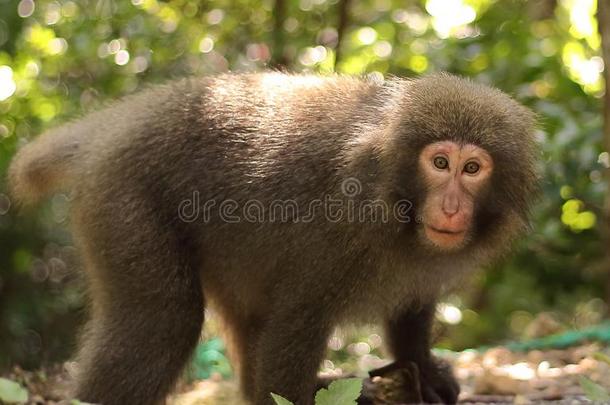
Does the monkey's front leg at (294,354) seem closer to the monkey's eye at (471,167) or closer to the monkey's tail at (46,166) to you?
the monkey's eye at (471,167)

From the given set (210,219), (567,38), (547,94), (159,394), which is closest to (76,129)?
(210,219)

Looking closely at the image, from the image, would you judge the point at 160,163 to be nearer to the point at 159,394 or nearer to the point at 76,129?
the point at 76,129

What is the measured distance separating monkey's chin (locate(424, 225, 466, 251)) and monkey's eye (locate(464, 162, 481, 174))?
32 cm

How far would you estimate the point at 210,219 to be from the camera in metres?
5.33

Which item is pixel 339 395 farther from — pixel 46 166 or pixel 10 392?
pixel 46 166

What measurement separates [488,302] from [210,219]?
6342 mm

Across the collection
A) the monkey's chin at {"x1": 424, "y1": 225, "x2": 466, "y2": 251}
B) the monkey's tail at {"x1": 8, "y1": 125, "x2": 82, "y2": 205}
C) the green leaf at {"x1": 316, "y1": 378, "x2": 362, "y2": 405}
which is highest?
the monkey's tail at {"x1": 8, "y1": 125, "x2": 82, "y2": 205}

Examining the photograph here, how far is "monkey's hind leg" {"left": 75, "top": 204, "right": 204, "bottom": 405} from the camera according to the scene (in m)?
4.93

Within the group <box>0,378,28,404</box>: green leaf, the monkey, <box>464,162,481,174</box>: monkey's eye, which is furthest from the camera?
the monkey

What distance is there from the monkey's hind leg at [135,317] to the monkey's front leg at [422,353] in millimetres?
1360

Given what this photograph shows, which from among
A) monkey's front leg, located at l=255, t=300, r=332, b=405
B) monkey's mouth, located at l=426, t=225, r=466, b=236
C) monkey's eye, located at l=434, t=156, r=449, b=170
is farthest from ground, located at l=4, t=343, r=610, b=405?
monkey's eye, located at l=434, t=156, r=449, b=170

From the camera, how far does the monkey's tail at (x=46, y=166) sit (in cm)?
565

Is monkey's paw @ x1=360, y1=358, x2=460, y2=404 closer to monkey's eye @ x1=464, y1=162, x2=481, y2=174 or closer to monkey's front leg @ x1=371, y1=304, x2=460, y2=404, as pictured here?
monkey's front leg @ x1=371, y1=304, x2=460, y2=404

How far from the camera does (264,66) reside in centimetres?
829
